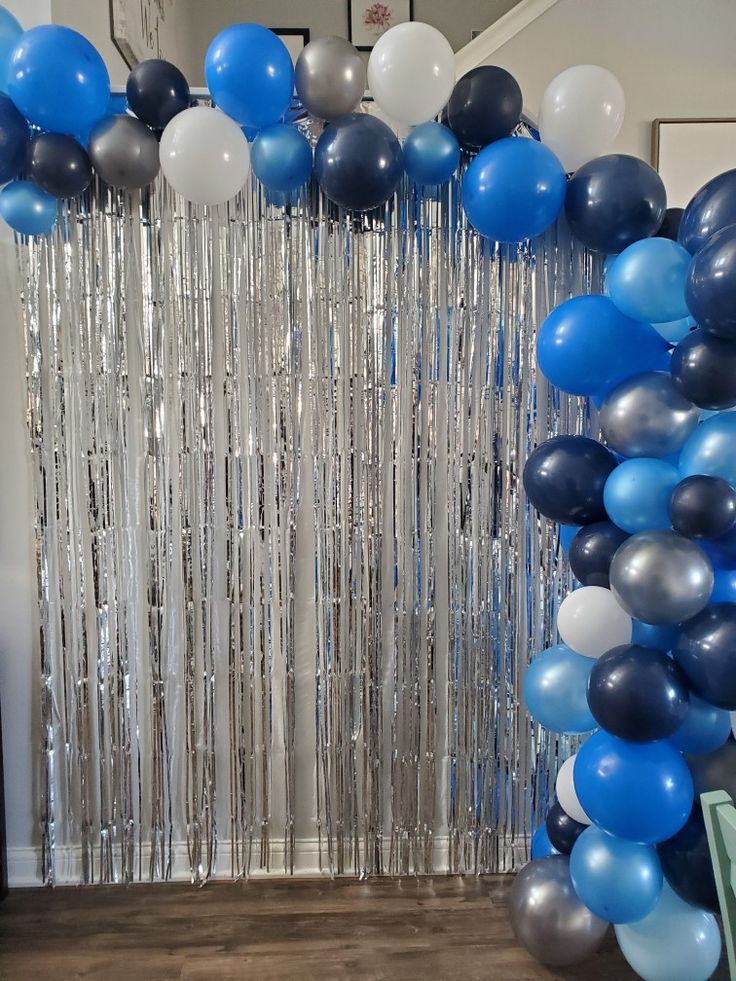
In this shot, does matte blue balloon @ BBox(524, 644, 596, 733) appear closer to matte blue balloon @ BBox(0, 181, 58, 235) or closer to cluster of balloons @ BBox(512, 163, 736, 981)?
cluster of balloons @ BBox(512, 163, 736, 981)

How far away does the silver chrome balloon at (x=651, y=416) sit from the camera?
1455 mm

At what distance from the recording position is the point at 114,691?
199 centimetres

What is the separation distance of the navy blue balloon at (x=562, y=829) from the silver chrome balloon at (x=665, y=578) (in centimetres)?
60

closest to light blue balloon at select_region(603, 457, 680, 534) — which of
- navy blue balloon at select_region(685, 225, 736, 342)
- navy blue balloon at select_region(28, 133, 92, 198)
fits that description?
navy blue balloon at select_region(685, 225, 736, 342)

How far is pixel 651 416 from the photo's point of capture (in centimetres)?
146

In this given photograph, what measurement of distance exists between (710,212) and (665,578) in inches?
27.4

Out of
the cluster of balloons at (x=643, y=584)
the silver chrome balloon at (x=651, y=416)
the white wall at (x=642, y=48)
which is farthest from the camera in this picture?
the white wall at (x=642, y=48)

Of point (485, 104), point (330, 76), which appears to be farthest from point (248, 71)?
point (485, 104)

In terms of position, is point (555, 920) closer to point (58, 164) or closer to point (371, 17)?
point (58, 164)

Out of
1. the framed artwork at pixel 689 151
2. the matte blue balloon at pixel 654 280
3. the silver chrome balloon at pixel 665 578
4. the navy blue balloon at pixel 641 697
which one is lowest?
the navy blue balloon at pixel 641 697

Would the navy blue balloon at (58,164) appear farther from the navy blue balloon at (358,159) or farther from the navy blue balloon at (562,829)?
the navy blue balloon at (562,829)

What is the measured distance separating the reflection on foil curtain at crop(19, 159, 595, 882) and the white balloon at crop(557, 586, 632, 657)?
41cm

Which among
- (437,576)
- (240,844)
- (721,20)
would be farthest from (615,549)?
(721,20)

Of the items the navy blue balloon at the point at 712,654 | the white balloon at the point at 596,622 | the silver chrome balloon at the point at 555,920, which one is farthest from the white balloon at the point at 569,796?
the navy blue balloon at the point at 712,654
